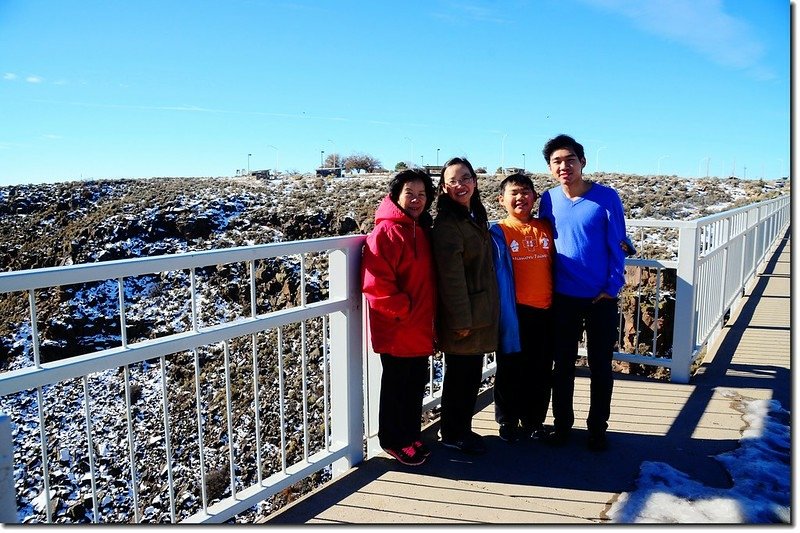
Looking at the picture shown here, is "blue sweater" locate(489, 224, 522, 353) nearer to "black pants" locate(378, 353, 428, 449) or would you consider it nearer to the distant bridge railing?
"black pants" locate(378, 353, 428, 449)

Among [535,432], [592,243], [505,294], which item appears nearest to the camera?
[592,243]

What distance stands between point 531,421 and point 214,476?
28.7ft

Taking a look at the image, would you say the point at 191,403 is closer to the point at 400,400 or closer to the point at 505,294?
the point at 400,400

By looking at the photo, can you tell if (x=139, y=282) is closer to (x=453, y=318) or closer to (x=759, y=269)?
(x=759, y=269)

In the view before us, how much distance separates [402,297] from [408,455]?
95 centimetres

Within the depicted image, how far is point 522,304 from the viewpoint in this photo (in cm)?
361

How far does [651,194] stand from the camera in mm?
32781

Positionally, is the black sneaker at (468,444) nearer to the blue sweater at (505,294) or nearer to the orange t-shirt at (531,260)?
the blue sweater at (505,294)

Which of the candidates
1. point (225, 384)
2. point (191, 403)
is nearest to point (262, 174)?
point (191, 403)

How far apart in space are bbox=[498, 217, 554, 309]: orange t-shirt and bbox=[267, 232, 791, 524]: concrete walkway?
930mm

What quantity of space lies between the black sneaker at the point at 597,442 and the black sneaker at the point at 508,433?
1.47 ft

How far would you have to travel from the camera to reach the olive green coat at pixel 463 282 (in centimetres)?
319

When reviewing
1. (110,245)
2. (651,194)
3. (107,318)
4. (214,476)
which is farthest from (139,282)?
(651,194)

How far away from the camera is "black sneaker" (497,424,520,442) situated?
3.76m
